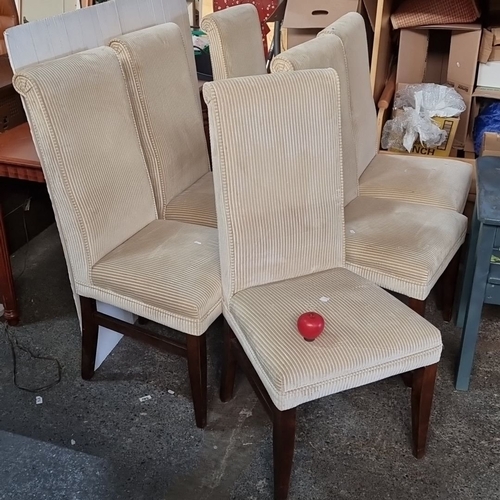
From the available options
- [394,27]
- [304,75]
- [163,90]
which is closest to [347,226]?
[304,75]

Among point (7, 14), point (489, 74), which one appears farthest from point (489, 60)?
point (7, 14)

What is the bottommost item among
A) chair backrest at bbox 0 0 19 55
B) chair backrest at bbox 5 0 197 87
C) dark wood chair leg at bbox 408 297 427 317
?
dark wood chair leg at bbox 408 297 427 317

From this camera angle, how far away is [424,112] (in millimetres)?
2549

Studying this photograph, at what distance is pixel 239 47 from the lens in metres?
2.15

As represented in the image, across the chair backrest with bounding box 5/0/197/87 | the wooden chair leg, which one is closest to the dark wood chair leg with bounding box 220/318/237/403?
the wooden chair leg

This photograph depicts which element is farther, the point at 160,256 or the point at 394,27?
the point at 394,27

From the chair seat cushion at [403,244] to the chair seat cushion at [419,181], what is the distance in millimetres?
94

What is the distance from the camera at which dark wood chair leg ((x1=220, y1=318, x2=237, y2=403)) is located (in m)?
1.63

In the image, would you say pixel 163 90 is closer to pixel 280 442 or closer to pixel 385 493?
pixel 280 442

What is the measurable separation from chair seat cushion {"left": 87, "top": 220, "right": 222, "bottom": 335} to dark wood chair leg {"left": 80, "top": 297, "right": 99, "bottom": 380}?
0.11 meters

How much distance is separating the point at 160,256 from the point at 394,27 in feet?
5.23

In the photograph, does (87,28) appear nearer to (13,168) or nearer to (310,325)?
(13,168)

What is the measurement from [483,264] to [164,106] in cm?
→ 104

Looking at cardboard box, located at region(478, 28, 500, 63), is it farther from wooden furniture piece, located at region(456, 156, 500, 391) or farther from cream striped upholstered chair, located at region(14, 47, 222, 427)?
cream striped upholstered chair, located at region(14, 47, 222, 427)
